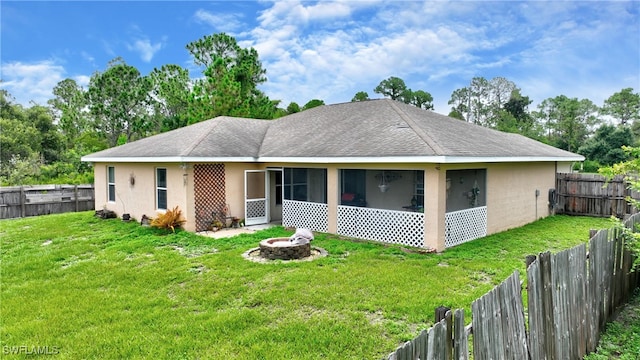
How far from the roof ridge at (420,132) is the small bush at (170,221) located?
798cm

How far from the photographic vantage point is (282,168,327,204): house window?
1384cm

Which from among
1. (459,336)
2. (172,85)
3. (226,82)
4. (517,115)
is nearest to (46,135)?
(172,85)

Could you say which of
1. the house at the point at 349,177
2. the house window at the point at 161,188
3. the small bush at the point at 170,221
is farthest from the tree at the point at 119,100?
the small bush at the point at 170,221

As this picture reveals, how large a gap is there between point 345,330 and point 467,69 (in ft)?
94.2

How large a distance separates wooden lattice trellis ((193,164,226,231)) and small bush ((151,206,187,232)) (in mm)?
565

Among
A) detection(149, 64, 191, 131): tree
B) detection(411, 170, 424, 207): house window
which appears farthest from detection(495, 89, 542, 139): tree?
detection(411, 170, 424, 207): house window

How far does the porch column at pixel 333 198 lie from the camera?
1188cm

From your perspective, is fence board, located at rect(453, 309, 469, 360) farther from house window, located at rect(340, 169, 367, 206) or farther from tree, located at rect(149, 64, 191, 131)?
tree, located at rect(149, 64, 191, 131)

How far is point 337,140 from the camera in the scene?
42.2ft

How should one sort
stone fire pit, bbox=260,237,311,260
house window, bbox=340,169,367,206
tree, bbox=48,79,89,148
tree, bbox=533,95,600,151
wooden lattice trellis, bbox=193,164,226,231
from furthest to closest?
tree, bbox=533,95,600,151
tree, bbox=48,79,89,148
house window, bbox=340,169,367,206
wooden lattice trellis, bbox=193,164,226,231
stone fire pit, bbox=260,237,311,260

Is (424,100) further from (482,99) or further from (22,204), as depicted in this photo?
(22,204)

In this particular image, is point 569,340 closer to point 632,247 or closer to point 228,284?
point 632,247

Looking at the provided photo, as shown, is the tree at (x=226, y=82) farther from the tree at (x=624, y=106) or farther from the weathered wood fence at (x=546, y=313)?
the tree at (x=624, y=106)

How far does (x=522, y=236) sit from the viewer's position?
11.7m
